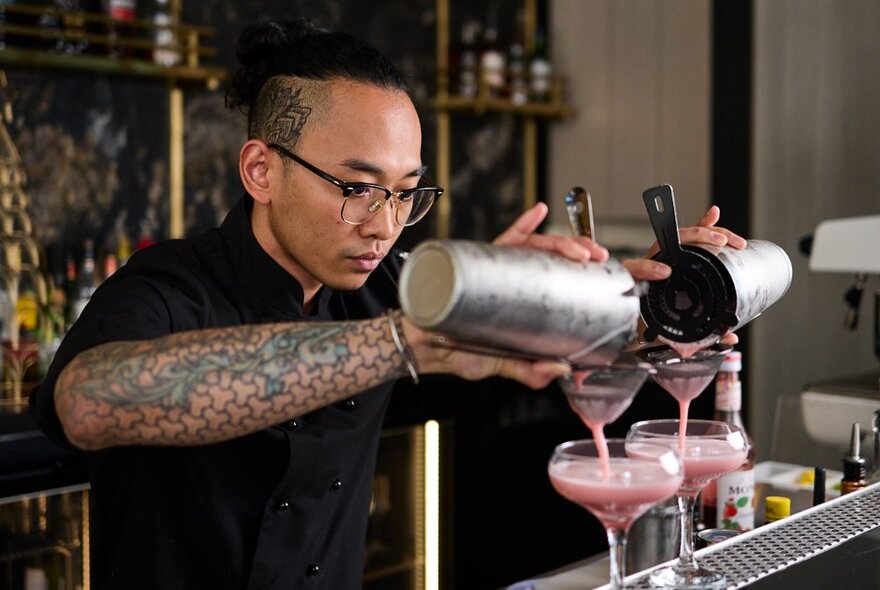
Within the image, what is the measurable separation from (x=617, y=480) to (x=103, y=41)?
8.63ft

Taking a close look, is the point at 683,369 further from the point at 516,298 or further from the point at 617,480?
the point at 516,298

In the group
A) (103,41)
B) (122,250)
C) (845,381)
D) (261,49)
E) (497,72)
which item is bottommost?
(845,381)

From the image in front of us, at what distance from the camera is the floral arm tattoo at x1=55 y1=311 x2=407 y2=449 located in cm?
117

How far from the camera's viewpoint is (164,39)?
345 centimetres

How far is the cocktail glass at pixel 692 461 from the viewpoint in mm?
1378

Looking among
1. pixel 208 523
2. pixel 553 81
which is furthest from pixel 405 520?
pixel 553 81

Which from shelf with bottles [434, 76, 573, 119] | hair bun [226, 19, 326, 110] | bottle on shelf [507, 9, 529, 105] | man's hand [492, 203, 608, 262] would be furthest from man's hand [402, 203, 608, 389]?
bottle on shelf [507, 9, 529, 105]

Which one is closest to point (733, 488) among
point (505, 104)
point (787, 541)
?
point (787, 541)

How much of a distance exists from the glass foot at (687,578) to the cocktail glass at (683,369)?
0.58 ft

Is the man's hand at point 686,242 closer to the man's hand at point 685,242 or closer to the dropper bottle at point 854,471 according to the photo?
the man's hand at point 685,242

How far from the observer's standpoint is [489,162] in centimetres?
472

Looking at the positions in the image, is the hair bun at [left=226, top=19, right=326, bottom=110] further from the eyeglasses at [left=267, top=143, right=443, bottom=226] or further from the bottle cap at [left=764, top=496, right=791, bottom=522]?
the bottle cap at [left=764, top=496, right=791, bottom=522]

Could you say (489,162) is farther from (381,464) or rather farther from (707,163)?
(381,464)

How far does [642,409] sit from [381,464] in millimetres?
1179
